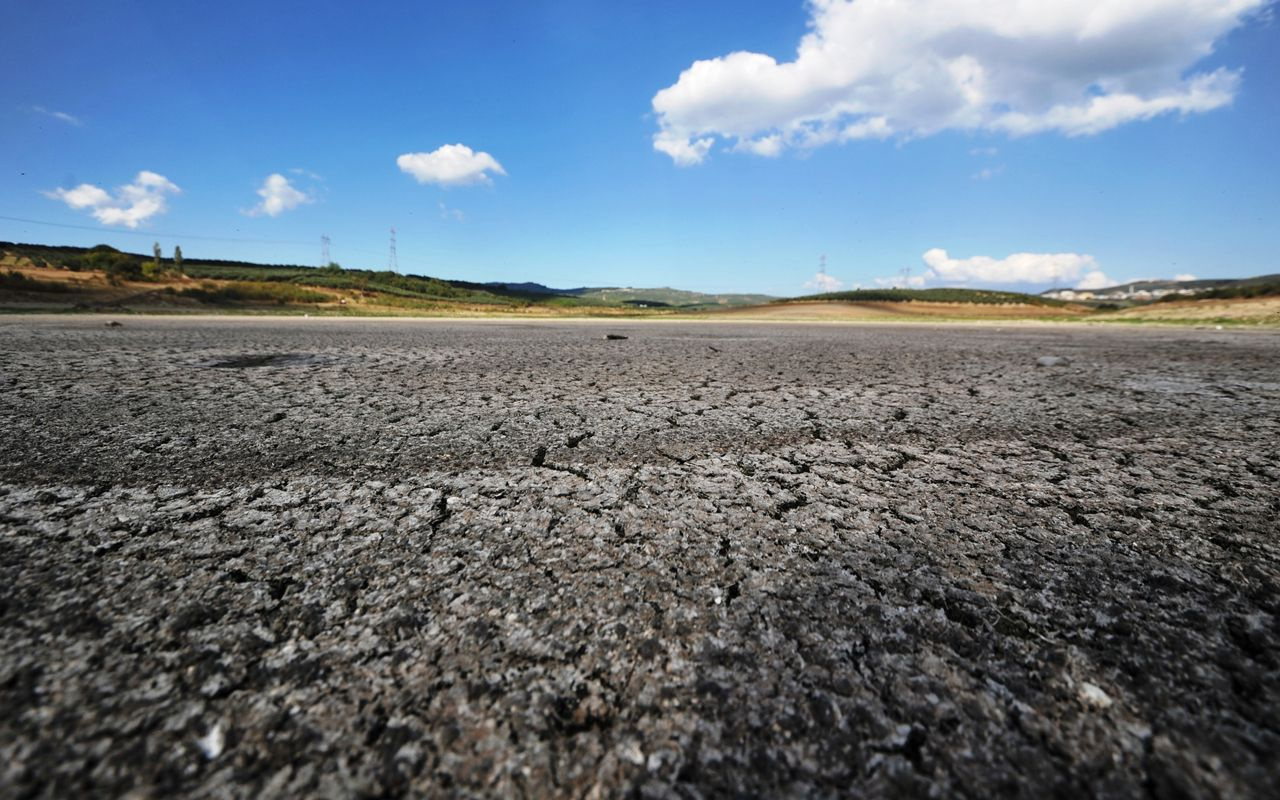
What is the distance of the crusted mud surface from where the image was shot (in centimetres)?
65

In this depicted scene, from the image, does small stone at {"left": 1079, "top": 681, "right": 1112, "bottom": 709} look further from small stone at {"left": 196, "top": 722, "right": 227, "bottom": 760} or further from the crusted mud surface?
small stone at {"left": 196, "top": 722, "right": 227, "bottom": 760}

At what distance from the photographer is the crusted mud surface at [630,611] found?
0.65m

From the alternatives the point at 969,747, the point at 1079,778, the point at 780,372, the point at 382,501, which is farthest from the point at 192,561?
the point at 780,372

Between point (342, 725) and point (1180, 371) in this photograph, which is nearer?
point (342, 725)

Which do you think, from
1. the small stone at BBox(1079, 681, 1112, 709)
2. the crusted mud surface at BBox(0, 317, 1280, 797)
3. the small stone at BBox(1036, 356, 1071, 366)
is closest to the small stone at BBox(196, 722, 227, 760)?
the crusted mud surface at BBox(0, 317, 1280, 797)

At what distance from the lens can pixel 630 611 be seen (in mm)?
955

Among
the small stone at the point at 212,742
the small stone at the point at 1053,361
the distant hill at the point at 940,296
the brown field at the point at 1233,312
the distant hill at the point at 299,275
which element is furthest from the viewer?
the distant hill at the point at 940,296

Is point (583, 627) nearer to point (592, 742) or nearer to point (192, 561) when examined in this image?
point (592, 742)

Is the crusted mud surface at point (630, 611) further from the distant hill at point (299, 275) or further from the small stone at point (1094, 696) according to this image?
the distant hill at point (299, 275)

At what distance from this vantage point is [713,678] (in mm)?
795

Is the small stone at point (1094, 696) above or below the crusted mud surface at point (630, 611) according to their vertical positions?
below

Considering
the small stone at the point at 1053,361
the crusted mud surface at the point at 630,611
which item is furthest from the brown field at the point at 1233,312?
the crusted mud surface at the point at 630,611

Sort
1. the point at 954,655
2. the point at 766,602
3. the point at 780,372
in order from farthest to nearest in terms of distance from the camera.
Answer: the point at 780,372 → the point at 766,602 → the point at 954,655

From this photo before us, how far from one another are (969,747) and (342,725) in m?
0.80
